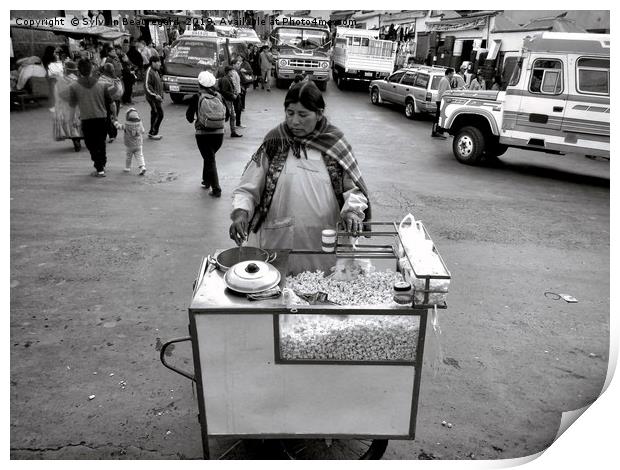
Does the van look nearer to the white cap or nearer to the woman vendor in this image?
the white cap

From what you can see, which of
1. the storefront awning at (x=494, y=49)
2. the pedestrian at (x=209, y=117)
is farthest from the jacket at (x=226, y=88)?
the storefront awning at (x=494, y=49)

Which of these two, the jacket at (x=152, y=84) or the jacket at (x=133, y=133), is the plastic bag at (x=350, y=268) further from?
the jacket at (x=152, y=84)

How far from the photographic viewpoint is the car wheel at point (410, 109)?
47.4ft

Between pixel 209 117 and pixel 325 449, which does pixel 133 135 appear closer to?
pixel 209 117

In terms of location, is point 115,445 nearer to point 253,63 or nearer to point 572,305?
point 572,305

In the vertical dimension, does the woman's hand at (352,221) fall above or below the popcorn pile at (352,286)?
above

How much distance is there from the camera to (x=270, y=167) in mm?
2854

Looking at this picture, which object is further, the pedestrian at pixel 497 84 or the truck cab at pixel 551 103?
the pedestrian at pixel 497 84

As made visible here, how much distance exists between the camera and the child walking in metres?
7.54

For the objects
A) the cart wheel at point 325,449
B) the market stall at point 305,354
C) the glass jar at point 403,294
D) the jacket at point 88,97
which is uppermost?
the jacket at point 88,97

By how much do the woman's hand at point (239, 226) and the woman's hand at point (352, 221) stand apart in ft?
1.85

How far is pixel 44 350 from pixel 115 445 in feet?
4.11

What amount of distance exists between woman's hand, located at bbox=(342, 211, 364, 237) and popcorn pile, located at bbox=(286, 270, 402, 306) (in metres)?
0.26

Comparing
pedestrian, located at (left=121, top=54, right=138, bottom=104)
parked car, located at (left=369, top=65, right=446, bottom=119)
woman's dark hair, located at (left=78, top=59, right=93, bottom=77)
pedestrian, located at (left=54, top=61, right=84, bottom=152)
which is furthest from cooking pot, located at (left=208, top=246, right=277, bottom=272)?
pedestrian, located at (left=121, top=54, right=138, bottom=104)
